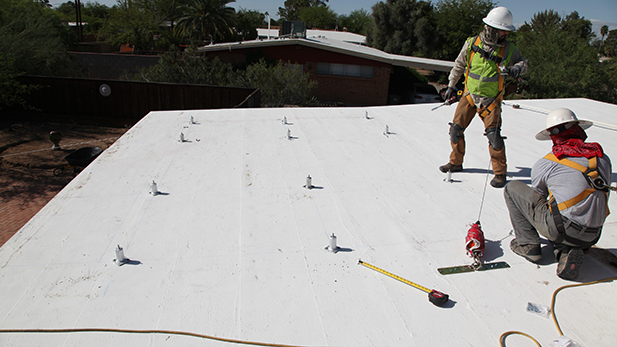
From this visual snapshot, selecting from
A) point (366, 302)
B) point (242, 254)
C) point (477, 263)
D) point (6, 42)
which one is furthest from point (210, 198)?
point (6, 42)

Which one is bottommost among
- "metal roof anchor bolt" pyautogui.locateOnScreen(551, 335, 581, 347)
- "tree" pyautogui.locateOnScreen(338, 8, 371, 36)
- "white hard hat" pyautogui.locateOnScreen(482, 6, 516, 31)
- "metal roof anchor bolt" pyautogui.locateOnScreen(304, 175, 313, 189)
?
"metal roof anchor bolt" pyautogui.locateOnScreen(551, 335, 581, 347)

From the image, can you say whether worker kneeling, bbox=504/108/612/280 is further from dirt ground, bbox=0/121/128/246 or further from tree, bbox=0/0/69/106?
tree, bbox=0/0/69/106

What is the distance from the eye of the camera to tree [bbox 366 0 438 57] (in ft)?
133

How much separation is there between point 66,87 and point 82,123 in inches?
61.1

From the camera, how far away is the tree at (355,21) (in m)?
75.6

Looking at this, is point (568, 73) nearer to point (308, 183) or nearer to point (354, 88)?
point (354, 88)

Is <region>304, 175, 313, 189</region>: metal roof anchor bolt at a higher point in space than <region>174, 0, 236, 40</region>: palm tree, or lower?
lower

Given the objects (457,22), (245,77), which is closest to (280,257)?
(245,77)

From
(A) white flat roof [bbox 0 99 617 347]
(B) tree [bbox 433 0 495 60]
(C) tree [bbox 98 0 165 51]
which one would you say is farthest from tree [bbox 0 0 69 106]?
(B) tree [bbox 433 0 495 60]

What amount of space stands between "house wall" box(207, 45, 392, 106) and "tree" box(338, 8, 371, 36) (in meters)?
54.7

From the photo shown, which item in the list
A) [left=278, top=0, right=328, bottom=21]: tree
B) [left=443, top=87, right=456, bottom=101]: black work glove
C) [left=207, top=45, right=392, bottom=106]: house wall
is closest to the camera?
[left=443, top=87, right=456, bottom=101]: black work glove

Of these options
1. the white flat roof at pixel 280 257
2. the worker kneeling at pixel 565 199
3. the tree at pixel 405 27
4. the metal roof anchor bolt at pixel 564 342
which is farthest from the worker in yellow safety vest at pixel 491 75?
the tree at pixel 405 27

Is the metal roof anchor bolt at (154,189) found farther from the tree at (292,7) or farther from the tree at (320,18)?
the tree at (292,7)

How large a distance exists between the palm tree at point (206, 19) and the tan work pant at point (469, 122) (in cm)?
3468
